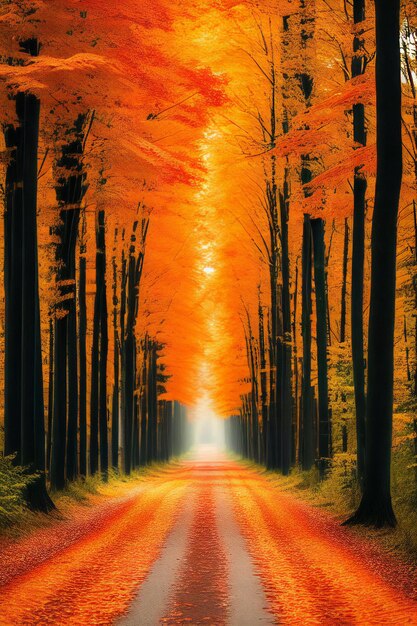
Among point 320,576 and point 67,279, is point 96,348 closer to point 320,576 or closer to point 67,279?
point 67,279

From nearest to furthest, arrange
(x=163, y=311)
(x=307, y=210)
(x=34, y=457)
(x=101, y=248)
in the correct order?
(x=34, y=457) < (x=307, y=210) < (x=101, y=248) < (x=163, y=311)

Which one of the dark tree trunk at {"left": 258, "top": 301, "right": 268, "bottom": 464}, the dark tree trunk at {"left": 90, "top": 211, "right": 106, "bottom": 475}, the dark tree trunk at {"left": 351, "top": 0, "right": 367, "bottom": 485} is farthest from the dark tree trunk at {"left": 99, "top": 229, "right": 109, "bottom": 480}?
the dark tree trunk at {"left": 258, "top": 301, "right": 268, "bottom": 464}

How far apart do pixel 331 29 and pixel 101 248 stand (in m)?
11.0

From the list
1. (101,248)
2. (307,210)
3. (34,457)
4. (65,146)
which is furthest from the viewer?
(101,248)

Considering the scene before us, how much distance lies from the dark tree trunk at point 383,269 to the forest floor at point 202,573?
101cm

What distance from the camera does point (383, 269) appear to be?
13.8 metres

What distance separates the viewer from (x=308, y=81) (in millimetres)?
23781

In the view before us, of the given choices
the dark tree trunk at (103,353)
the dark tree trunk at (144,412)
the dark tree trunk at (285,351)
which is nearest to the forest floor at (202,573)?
the dark tree trunk at (103,353)

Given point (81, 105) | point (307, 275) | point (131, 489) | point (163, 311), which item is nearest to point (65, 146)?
point (81, 105)

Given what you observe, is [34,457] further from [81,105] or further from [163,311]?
[163,311]

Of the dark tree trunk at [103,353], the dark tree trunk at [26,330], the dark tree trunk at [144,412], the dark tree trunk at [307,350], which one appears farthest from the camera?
the dark tree trunk at [144,412]

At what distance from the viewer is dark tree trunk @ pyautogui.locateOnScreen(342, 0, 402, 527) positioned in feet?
44.2

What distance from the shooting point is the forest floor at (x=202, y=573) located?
24.3ft

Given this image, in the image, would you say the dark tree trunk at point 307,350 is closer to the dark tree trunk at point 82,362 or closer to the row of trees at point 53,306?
the row of trees at point 53,306
